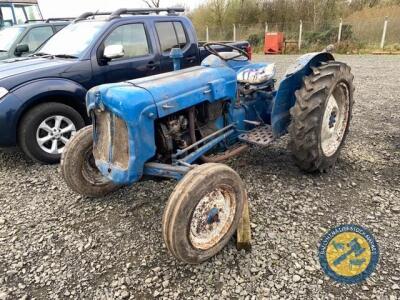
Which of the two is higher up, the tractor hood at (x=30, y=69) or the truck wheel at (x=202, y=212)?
the tractor hood at (x=30, y=69)

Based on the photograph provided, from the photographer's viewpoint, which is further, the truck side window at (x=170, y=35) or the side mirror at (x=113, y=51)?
the truck side window at (x=170, y=35)

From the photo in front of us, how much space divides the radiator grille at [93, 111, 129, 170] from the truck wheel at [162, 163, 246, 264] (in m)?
0.66

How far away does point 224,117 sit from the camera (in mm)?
3660

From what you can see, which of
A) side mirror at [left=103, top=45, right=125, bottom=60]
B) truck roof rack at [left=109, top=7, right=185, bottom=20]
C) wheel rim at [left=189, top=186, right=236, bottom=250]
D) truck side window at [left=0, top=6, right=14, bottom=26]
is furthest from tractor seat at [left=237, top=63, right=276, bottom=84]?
truck side window at [left=0, top=6, right=14, bottom=26]

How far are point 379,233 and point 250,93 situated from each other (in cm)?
199

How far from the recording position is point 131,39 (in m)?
5.24

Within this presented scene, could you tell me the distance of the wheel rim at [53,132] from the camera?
454 cm

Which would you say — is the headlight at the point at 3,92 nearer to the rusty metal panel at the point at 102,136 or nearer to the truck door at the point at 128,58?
the truck door at the point at 128,58

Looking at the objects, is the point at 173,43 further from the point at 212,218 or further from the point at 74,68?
the point at 212,218

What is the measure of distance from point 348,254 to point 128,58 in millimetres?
3979

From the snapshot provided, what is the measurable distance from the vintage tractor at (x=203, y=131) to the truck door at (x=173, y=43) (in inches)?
62.7

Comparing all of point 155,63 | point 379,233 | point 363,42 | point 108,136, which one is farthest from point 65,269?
point 363,42

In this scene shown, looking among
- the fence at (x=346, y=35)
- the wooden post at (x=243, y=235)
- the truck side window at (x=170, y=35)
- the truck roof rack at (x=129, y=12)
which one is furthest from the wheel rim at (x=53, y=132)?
the fence at (x=346, y=35)

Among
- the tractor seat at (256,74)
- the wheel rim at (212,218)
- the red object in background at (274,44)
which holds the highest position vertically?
the tractor seat at (256,74)
